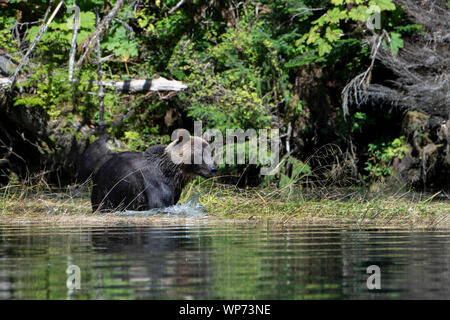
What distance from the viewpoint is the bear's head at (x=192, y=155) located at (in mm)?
12539

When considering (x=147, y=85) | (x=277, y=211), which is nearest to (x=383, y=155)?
(x=147, y=85)

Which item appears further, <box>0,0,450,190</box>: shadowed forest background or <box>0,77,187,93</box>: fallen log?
<box>0,77,187,93</box>: fallen log

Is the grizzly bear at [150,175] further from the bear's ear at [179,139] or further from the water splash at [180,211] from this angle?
the water splash at [180,211]

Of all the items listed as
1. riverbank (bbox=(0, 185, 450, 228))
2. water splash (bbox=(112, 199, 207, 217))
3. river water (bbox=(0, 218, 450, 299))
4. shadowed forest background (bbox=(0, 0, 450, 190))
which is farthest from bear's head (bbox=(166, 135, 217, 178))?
shadowed forest background (bbox=(0, 0, 450, 190))

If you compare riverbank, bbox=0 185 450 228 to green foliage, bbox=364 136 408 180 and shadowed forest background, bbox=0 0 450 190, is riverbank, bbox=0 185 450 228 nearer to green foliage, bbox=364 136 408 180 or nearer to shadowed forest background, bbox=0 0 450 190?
shadowed forest background, bbox=0 0 450 190

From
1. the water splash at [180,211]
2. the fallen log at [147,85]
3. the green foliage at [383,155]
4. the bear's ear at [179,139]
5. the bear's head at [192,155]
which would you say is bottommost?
the green foliage at [383,155]

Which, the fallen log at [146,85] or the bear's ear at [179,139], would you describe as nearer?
the bear's ear at [179,139]

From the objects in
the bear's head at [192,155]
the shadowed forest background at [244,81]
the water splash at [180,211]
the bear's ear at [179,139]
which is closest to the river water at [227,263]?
the water splash at [180,211]

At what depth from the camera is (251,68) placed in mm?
19656

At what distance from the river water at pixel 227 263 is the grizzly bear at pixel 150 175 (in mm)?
3002

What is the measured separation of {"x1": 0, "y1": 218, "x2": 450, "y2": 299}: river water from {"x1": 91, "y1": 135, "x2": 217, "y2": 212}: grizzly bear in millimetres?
3002

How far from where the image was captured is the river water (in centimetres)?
463

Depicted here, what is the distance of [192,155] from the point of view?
12.6 meters
